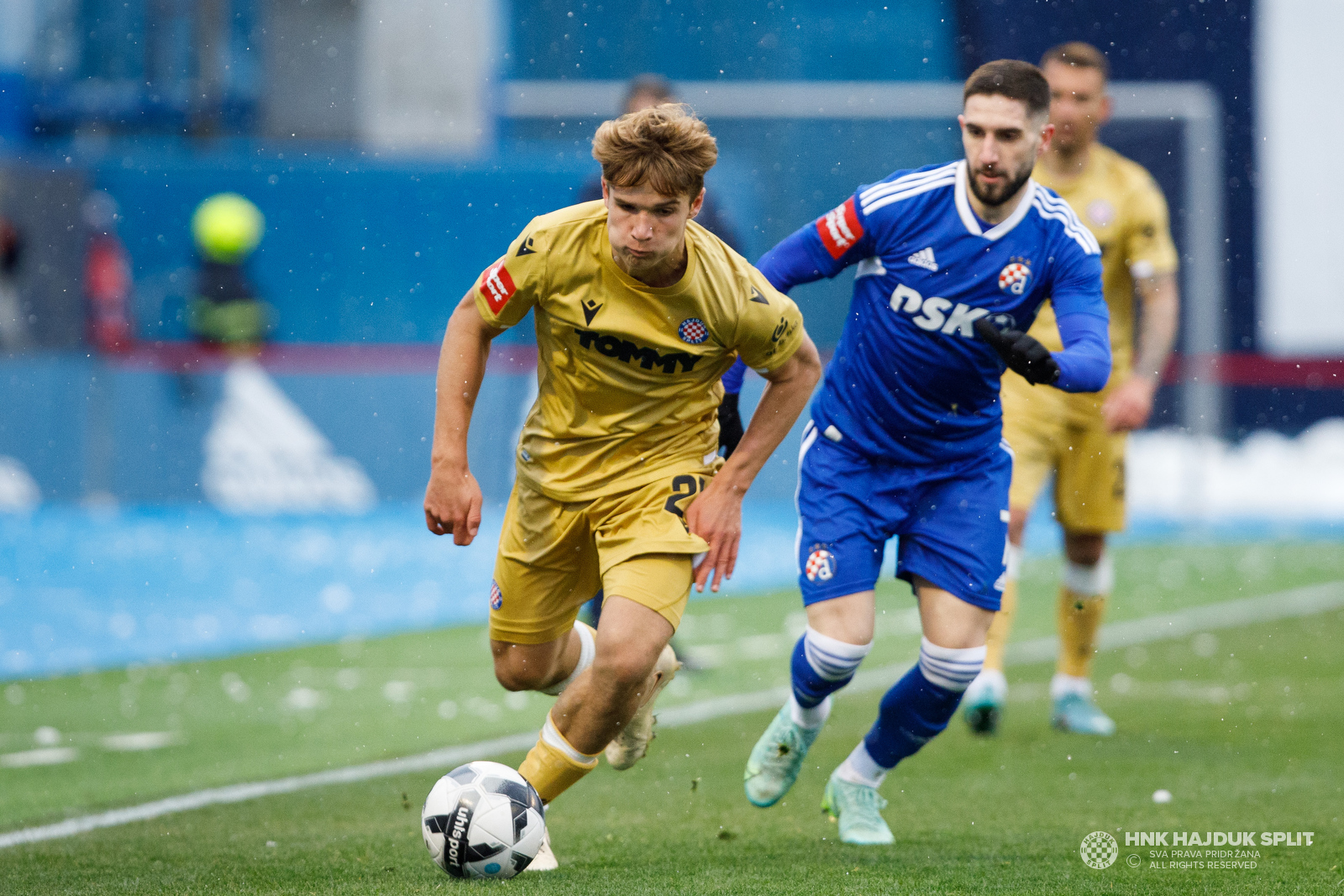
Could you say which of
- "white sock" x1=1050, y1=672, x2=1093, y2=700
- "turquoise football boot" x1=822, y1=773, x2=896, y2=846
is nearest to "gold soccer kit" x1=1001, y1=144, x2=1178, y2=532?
"white sock" x1=1050, y1=672, x2=1093, y2=700

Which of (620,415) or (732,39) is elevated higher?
(620,415)

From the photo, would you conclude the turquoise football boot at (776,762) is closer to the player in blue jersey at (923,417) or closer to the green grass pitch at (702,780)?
the player in blue jersey at (923,417)

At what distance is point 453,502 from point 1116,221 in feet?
13.2

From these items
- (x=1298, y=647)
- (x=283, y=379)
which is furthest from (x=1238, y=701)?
(x=283, y=379)

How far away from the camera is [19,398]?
50.9ft

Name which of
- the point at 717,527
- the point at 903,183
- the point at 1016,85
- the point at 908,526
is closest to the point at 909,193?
the point at 903,183

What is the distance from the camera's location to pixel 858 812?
17.1 ft

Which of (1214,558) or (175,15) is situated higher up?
(175,15)

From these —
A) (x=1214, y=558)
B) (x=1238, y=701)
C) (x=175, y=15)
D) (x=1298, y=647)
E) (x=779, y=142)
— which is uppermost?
(x=175, y=15)

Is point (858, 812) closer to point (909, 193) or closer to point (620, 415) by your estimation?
point (620, 415)

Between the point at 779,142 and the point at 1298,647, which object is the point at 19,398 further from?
the point at 1298,647

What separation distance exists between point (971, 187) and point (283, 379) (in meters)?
11.2

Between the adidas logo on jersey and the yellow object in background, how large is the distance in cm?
1340

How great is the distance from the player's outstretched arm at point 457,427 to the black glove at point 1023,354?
4.44 ft
